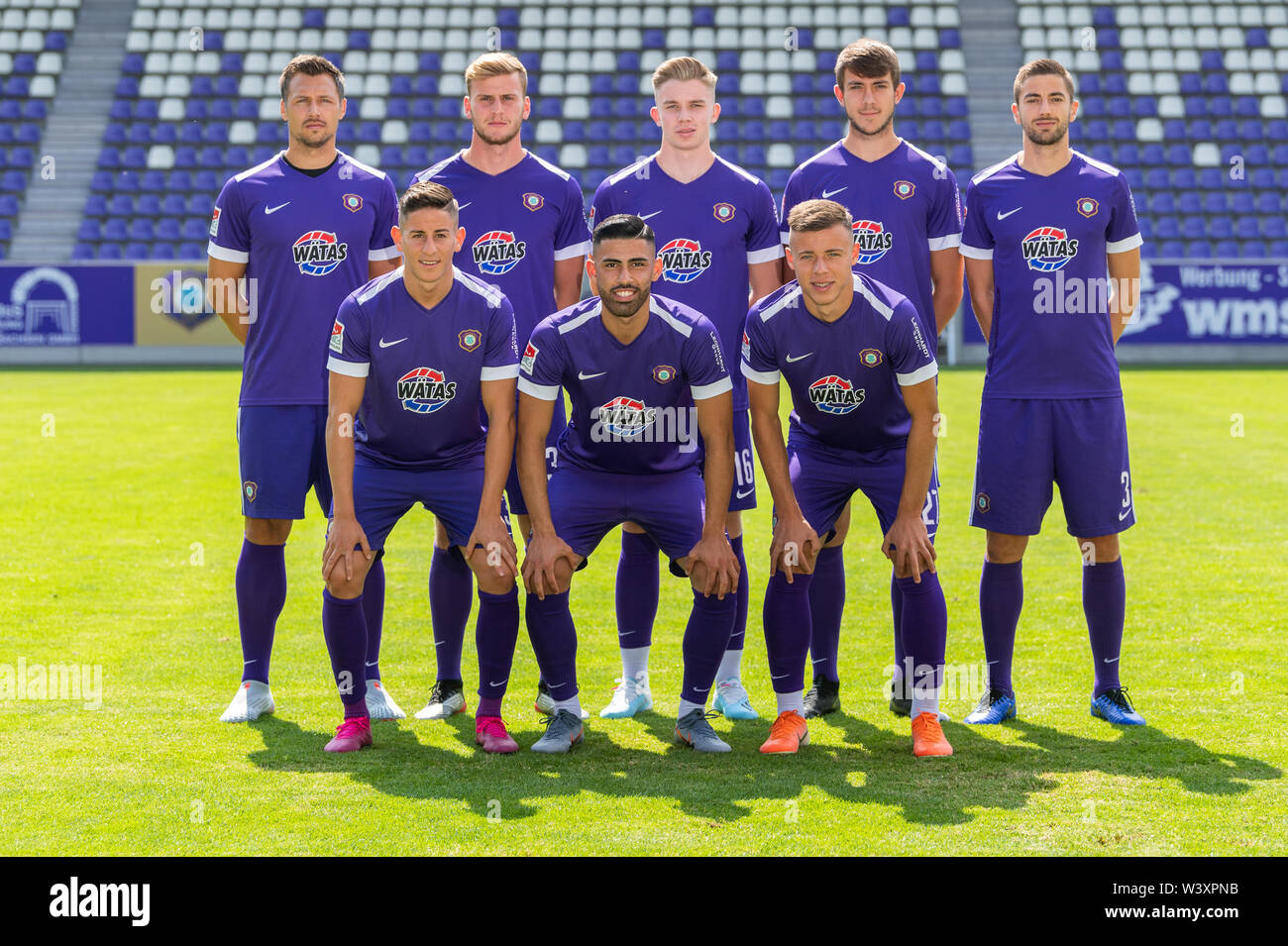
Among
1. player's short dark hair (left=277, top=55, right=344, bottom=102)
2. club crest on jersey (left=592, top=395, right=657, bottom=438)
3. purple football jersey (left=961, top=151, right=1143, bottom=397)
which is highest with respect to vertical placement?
player's short dark hair (left=277, top=55, right=344, bottom=102)

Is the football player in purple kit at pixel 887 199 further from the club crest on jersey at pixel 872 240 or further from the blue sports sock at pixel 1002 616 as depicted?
the blue sports sock at pixel 1002 616

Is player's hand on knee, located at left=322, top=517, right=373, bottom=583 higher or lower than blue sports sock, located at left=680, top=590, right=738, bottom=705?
higher

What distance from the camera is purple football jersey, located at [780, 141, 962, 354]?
5262 millimetres

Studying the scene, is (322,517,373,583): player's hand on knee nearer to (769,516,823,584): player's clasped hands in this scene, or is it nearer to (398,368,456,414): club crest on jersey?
(398,368,456,414): club crest on jersey

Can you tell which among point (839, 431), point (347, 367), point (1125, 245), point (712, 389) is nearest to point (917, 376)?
point (839, 431)

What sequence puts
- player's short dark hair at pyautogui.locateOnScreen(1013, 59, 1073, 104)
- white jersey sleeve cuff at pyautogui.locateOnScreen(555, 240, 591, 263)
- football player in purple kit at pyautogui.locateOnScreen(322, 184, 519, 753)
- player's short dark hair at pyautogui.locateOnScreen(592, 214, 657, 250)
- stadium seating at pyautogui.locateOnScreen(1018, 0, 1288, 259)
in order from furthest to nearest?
1. stadium seating at pyautogui.locateOnScreen(1018, 0, 1288, 259)
2. white jersey sleeve cuff at pyautogui.locateOnScreen(555, 240, 591, 263)
3. player's short dark hair at pyautogui.locateOnScreen(1013, 59, 1073, 104)
4. football player in purple kit at pyautogui.locateOnScreen(322, 184, 519, 753)
5. player's short dark hair at pyautogui.locateOnScreen(592, 214, 657, 250)

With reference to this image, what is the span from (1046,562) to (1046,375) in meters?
3.23

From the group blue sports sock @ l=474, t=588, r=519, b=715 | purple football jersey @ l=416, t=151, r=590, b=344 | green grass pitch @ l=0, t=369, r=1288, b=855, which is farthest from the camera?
purple football jersey @ l=416, t=151, r=590, b=344

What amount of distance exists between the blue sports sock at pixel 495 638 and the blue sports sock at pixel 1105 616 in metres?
2.12

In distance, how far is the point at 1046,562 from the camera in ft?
26.7

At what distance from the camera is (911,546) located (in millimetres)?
4773

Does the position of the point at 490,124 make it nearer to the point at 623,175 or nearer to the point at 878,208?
the point at 623,175

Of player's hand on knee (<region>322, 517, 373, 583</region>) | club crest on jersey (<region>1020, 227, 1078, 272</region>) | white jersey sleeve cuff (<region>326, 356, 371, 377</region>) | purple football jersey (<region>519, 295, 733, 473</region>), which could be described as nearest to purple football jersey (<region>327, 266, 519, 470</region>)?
white jersey sleeve cuff (<region>326, 356, 371, 377</region>)
